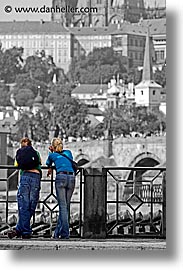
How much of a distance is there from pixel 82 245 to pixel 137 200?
0.68 meters

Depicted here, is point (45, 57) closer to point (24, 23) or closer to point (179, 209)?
point (24, 23)

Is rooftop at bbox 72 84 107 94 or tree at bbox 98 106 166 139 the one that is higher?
rooftop at bbox 72 84 107 94

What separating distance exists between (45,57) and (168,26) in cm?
204

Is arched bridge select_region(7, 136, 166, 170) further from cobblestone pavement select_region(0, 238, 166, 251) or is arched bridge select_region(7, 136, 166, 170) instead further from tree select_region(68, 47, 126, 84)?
cobblestone pavement select_region(0, 238, 166, 251)

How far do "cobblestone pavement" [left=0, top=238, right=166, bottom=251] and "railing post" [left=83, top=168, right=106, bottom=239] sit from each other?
0.44 ft

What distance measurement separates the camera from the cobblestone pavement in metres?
5.18

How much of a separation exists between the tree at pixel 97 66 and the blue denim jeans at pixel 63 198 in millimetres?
2013

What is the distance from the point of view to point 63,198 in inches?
214

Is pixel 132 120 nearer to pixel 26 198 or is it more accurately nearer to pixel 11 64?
pixel 11 64

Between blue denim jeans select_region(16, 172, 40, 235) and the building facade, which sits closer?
blue denim jeans select_region(16, 172, 40, 235)

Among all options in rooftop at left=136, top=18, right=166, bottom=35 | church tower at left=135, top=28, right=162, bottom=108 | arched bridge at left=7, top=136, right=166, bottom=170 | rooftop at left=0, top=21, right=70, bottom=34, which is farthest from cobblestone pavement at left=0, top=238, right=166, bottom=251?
rooftop at left=0, top=21, right=70, bottom=34
